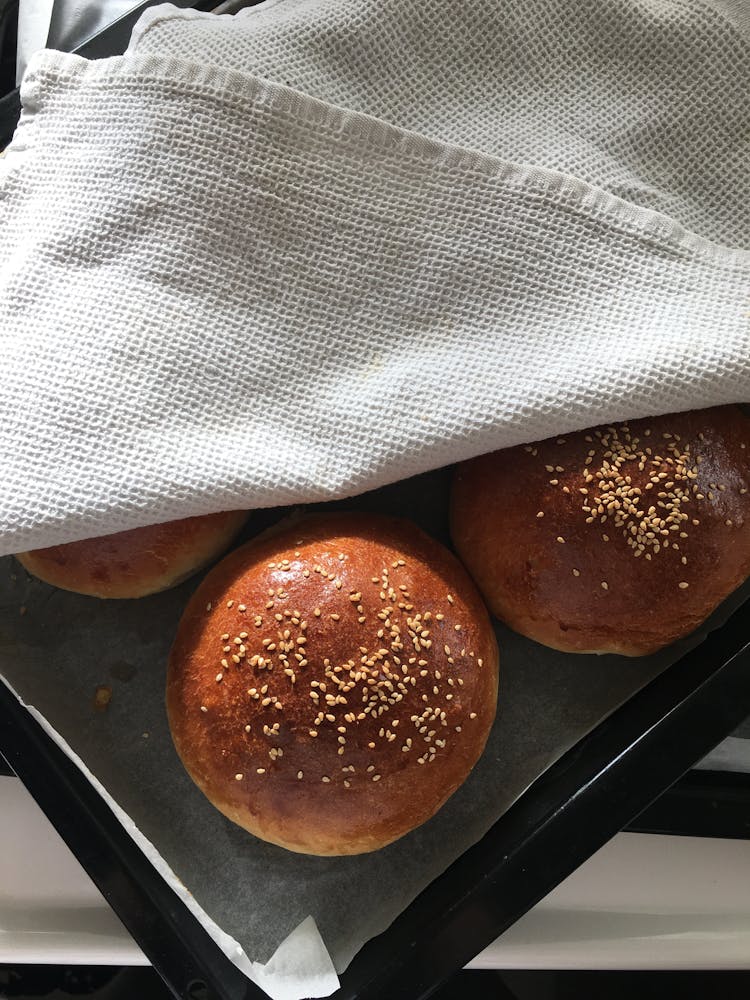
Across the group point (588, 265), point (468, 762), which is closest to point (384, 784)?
point (468, 762)

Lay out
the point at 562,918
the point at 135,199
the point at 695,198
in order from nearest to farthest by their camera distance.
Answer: the point at 135,199 < the point at 695,198 < the point at 562,918

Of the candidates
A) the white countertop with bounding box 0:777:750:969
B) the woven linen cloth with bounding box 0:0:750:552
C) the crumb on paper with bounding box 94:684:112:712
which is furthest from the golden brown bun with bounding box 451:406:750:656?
the crumb on paper with bounding box 94:684:112:712

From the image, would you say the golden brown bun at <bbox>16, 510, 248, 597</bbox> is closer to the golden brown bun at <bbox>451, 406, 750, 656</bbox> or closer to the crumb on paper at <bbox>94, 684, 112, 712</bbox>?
the crumb on paper at <bbox>94, 684, 112, 712</bbox>

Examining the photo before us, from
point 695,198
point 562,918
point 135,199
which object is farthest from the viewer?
point 562,918

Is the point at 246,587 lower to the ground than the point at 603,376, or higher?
lower

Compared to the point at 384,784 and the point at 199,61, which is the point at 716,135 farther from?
the point at 384,784

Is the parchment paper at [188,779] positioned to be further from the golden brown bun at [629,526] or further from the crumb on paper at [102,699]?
the golden brown bun at [629,526]

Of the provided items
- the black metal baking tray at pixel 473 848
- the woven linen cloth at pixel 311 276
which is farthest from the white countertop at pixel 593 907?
the woven linen cloth at pixel 311 276

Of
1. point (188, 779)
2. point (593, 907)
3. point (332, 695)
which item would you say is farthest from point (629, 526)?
point (188, 779)
